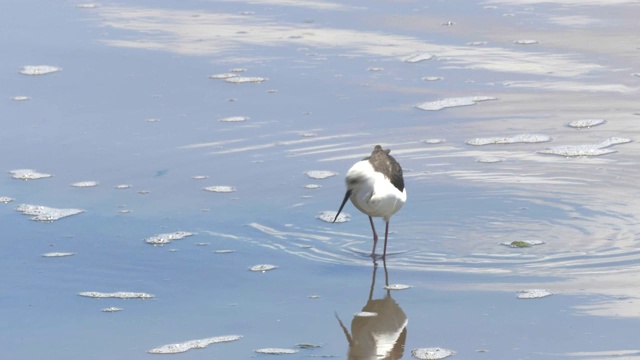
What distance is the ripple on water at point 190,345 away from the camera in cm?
629

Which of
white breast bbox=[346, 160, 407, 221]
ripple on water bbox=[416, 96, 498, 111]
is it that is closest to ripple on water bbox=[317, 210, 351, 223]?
white breast bbox=[346, 160, 407, 221]

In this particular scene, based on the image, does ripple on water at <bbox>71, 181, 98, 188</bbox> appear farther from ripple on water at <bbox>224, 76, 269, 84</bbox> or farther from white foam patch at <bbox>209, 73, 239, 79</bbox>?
white foam patch at <bbox>209, 73, 239, 79</bbox>

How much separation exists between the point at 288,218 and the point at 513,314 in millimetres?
2225

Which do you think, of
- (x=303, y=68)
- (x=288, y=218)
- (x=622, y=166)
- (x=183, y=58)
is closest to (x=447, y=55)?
(x=303, y=68)

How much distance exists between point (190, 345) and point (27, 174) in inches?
140

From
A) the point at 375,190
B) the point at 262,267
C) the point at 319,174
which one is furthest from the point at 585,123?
the point at 262,267

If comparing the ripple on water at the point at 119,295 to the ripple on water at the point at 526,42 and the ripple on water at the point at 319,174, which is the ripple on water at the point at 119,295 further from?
the ripple on water at the point at 526,42

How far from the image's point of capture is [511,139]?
33.5ft

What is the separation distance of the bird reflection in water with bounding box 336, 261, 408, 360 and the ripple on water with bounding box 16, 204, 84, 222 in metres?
2.51

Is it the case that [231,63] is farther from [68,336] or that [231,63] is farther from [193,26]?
[68,336]

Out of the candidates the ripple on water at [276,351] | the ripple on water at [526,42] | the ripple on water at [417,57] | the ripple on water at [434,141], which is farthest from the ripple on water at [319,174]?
the ripple on water at [526,42]

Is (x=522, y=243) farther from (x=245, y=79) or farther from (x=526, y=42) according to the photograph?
(x=526, y=42)

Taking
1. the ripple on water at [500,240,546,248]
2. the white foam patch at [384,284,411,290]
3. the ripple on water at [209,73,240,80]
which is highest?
the ripple on water at [209,73,240,80]

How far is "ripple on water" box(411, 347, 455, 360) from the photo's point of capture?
615 cm
